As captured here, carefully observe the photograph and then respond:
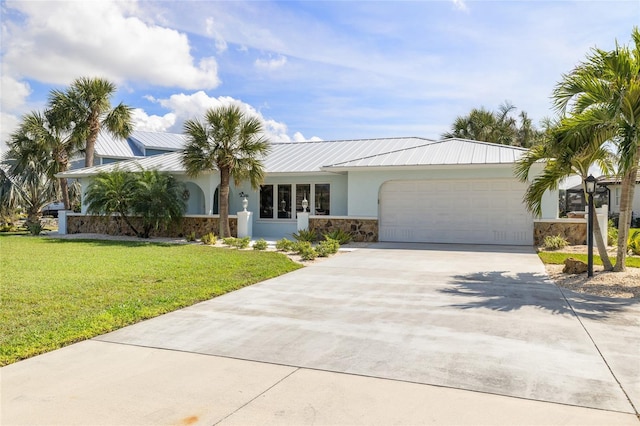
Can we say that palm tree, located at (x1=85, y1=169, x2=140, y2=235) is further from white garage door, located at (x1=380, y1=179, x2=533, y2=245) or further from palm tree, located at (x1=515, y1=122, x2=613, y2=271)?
palm tree, located at (x1=515, y1=122, x2=613, y2=271)

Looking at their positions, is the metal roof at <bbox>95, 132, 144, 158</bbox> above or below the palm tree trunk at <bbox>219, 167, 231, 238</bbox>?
above

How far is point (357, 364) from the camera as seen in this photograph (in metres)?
4.64

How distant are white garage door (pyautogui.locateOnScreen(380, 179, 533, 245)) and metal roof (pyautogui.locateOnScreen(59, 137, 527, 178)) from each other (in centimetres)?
106

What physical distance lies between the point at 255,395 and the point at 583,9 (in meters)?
10.7

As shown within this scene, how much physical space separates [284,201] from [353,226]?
3882mm

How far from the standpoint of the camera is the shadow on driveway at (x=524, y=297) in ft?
22.9

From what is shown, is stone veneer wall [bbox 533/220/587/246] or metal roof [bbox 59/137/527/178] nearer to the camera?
stone veneer wall [bbox 533/220/587/246]

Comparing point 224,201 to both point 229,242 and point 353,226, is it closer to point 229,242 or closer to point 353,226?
point 229,242

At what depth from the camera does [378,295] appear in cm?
805

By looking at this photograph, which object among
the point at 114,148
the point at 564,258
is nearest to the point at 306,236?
the point at 564,258

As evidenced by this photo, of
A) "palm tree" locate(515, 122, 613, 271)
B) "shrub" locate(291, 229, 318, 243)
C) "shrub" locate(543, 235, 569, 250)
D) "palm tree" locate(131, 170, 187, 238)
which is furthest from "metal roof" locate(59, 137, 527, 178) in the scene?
"palm tree" locate(515, 122, 613, 271)

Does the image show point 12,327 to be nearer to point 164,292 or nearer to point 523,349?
point 164,292

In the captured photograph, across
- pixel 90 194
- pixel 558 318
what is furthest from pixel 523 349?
pixel 90 194

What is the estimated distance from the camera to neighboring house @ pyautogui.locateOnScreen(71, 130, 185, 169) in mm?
34419
